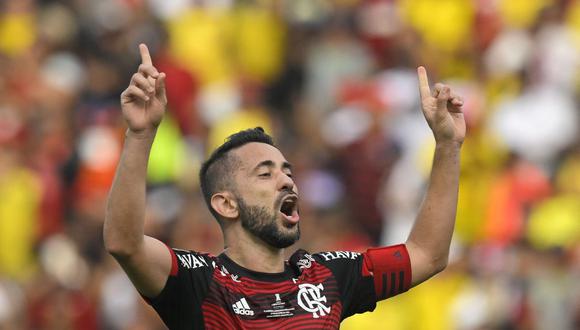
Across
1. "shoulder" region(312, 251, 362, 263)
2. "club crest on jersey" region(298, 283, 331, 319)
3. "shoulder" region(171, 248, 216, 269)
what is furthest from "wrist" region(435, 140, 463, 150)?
"shoulder" region(171, 248, 216, 269)

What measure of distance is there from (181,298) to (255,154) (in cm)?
89

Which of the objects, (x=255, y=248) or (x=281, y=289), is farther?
(x=255, y=248)

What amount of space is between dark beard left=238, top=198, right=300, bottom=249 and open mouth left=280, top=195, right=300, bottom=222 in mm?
59

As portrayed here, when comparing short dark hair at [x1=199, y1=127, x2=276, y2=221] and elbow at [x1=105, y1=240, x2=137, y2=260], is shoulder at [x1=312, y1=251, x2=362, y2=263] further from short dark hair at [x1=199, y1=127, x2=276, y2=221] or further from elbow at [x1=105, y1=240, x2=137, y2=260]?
elbow at [x1=105, y1=240, x2=137, y2=260]

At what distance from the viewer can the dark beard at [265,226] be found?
6824mm

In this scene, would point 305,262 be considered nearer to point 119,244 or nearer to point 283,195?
point 283,195

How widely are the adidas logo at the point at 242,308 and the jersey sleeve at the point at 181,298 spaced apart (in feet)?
0.47

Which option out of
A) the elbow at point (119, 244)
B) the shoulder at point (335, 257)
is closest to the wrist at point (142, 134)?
the elbow at point (119, 244)

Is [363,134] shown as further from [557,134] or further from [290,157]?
[557,134]

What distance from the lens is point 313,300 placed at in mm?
6750

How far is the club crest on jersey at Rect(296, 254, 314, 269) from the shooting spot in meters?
6.96

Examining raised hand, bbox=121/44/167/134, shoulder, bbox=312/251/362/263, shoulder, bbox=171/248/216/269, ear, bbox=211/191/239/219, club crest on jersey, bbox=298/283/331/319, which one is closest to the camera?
raised hand, bbox=121/44/167/134

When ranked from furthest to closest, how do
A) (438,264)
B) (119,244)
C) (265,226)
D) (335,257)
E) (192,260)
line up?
(438,264), (335,257), (265,226), (192,260), (119,244)

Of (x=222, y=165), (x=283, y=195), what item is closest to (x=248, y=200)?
(x=283, y=195)
